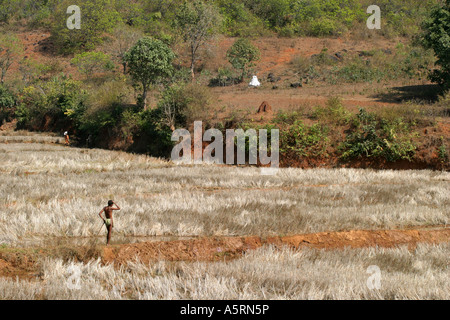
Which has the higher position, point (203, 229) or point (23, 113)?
point (23, 113)

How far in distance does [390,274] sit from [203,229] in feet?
12.7

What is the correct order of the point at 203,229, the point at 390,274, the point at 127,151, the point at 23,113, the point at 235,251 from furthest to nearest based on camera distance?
the point at 23,113
the point at 127,151
the point at 203,229
the point at 235,251
the point at 390,274

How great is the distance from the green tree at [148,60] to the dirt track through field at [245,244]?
1951cm

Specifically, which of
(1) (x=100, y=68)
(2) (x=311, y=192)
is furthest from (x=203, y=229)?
(1) (x=100, y=68)

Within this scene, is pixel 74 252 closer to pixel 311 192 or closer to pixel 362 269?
pixel 362 269

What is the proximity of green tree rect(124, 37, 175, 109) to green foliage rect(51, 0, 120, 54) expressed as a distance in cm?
3840

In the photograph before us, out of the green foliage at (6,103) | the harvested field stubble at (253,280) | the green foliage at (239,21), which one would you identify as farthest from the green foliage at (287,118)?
the green foliage at (239,21)

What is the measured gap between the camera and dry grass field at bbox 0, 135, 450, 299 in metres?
5.26

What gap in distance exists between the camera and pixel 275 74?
1549 inches

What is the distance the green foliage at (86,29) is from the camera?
61.6m

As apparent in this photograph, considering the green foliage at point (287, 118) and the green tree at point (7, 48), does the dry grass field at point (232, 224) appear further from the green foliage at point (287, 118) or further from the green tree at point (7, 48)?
the green tree at point (7, 48)

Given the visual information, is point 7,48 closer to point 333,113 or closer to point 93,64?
point 93,64

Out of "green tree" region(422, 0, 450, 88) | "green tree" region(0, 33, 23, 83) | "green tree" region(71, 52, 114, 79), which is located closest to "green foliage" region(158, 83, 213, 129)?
"green tree" region(422, 0, 450, 88)

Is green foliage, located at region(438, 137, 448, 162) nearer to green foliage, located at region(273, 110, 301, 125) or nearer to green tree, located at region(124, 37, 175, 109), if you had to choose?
green foliage, located at region(273, 110, 301, 125)
